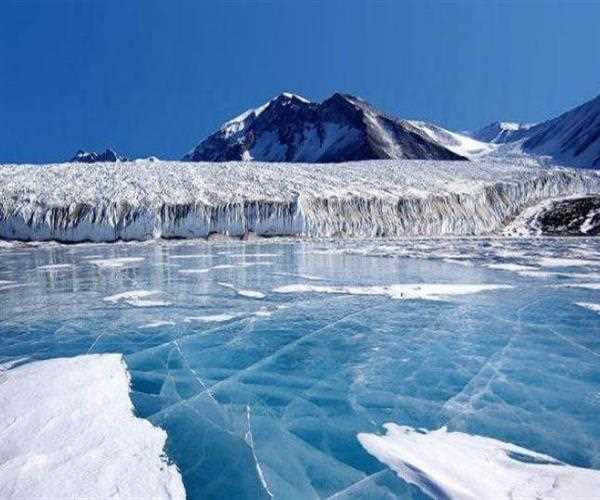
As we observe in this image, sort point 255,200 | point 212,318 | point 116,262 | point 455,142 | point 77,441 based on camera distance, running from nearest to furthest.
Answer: point 77,441
point 212,318
point 116,262
point 255,200
point 455,142

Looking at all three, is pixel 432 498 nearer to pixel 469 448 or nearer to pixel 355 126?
pixel 469 448

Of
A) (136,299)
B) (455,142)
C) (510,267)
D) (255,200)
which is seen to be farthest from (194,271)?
(455,142)

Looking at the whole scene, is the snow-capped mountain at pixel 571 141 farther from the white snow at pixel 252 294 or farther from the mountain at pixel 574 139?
the white snow at pixel 252 294

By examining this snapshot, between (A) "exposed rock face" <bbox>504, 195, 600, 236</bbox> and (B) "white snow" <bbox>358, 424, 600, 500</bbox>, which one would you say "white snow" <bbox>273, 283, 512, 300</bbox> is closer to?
(B) "white snow" <bbox>358, 424, 600, 500</bbox>

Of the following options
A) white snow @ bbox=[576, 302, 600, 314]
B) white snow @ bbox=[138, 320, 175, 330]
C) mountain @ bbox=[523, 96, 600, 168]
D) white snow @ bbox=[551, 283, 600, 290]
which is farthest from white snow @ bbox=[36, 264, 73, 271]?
→ mountain @ bbox=[523, 96, 600, 168]

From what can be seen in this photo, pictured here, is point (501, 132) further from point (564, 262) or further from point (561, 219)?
point (564, 262)
